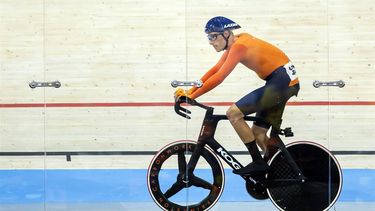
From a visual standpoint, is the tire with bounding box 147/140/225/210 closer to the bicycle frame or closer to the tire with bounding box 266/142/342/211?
the bicycle frame

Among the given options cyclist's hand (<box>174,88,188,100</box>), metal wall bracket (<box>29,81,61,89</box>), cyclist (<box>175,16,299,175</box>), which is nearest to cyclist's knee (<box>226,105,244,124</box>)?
cyclist (<box>175,16,299,175</box>)

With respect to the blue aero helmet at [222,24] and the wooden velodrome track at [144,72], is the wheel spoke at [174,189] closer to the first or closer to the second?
the wooden velodrome track at [144,72]

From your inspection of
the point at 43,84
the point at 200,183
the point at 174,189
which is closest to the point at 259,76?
the point at 200,183

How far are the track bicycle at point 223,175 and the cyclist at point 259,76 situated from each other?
0.08 metres

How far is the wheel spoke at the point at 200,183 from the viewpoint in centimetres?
583

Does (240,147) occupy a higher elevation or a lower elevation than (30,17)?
lower

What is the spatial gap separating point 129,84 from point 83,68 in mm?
407

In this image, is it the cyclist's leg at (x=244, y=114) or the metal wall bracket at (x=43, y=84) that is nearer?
the cyclist's leg at (x=244, y=114)

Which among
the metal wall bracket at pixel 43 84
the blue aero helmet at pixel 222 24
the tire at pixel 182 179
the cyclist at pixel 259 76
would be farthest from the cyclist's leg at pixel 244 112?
the metal wall bracket at pixel 43 84

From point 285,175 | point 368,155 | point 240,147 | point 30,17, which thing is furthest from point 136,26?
point 368,155

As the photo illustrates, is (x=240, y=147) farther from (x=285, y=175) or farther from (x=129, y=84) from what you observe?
(x=129, y=84)

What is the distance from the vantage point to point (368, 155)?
5.75 metres

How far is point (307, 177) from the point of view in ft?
19.0

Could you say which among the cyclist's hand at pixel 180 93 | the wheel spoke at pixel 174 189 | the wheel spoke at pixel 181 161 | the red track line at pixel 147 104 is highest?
the cyclist's hand at pixel 180 93
